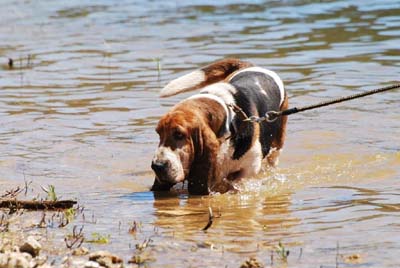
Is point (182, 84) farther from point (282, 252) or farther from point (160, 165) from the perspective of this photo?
point (282, 252)

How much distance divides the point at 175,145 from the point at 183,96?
4.35m

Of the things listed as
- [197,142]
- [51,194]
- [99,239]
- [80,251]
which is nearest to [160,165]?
[197,142]

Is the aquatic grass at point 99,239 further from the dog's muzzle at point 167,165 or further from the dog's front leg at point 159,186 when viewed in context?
the dog's front leg at point 159,186

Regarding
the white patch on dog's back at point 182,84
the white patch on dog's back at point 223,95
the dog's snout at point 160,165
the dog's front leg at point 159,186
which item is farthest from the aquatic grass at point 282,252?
the white patch on dog's back at point 182,84

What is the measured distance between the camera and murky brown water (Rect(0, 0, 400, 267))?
630 cm

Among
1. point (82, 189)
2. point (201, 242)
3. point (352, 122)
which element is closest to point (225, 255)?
point (201, 242)

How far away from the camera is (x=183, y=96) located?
38.2 ft

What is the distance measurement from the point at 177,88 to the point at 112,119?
7.92 feet

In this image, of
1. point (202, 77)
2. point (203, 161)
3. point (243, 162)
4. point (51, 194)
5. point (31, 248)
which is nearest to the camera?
point (31, 248)

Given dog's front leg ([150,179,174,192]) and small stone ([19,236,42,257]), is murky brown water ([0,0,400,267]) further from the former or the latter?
small stone ([19,236,42,257])

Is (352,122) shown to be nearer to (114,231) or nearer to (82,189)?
(82,189)

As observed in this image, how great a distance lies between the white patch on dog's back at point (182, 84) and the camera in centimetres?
827

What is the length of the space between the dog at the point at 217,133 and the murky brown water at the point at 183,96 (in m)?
0.17

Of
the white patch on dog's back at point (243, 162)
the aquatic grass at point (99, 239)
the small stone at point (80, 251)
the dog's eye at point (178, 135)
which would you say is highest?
the dog's eye at point (178, 135)
